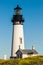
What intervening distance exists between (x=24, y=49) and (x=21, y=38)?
266 centimetres

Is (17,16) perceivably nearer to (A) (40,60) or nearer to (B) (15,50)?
(B) (15,50)

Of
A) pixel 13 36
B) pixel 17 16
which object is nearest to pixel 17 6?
pixel 17 16

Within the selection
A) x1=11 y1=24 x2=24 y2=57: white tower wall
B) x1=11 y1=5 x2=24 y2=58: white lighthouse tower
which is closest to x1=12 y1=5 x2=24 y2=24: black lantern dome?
x1=11 y1=5 x2=24 y2=58: white lighthouse tower

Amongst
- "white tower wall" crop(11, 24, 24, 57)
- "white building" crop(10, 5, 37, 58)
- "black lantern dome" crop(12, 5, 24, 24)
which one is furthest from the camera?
"black lantern dome" crop(12, 5, 24, 24)

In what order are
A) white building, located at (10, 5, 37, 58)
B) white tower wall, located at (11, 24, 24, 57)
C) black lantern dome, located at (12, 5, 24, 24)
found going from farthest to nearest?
black lantern dome, located at (12, 5, 24, 24) → white tower wall, located at (11, 24, 24, 57) → white building, located at (10, 5, 37, 58)

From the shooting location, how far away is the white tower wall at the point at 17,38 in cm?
6366

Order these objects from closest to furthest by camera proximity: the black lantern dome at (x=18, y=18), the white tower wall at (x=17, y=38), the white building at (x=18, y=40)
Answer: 1. the white building at (x=18, y=40)
2. the white tower wall at (x=17, y=38)
3. the black lantern dome at (x=18, y=18)

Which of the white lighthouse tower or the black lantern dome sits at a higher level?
the black lantern dome

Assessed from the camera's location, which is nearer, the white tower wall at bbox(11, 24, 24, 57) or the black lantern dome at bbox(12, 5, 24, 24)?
the white tower wall at bbox(11, 24, 24, 57)

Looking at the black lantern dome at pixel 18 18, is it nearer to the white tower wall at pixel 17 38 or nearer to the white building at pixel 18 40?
the white building at pixel 18 40

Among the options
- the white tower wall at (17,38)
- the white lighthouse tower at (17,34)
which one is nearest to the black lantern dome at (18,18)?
the white lighthouse tower at (17,34)

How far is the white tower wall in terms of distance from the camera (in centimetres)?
6366

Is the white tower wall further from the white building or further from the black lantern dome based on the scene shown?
the black lantern dome

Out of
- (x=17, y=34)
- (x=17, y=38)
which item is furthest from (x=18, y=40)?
(x=17, y=34)
